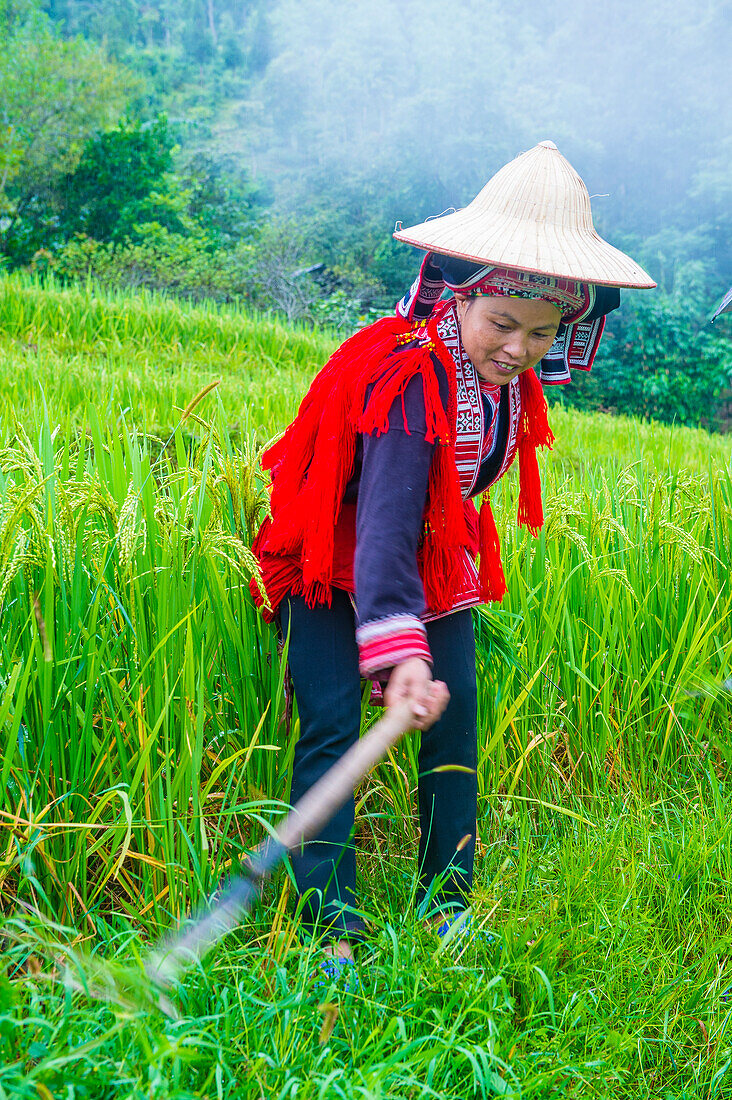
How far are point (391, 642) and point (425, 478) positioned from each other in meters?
0.26

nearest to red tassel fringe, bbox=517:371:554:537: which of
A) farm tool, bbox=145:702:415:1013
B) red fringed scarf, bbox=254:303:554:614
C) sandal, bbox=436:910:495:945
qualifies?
red fringed scarf, bbox=254:303:554:614

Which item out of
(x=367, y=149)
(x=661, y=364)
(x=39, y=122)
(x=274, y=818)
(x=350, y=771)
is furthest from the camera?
(x=367, y=149)

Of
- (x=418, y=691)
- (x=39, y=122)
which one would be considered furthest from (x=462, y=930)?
(x=39, y=122)

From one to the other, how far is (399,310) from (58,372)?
3.11 metres

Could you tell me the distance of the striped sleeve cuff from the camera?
131cm

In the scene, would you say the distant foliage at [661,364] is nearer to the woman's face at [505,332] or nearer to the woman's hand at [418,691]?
the woman's face at [505,332]

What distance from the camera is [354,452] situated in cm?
148

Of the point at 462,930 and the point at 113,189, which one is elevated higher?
the point at 113,189

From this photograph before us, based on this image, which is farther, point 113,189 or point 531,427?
point 113,189

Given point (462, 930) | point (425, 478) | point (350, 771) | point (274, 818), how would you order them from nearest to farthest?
point (350, 771), point (425, 478), point (462, 930), point (274, 818)

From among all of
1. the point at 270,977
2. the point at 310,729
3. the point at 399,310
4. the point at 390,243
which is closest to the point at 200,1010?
the point at 270,977

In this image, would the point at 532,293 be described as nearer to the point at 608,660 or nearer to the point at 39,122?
the point at 608,660

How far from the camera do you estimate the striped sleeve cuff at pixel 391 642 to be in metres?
1.31

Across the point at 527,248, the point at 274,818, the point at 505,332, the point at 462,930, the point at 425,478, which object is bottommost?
the point at 462,930
